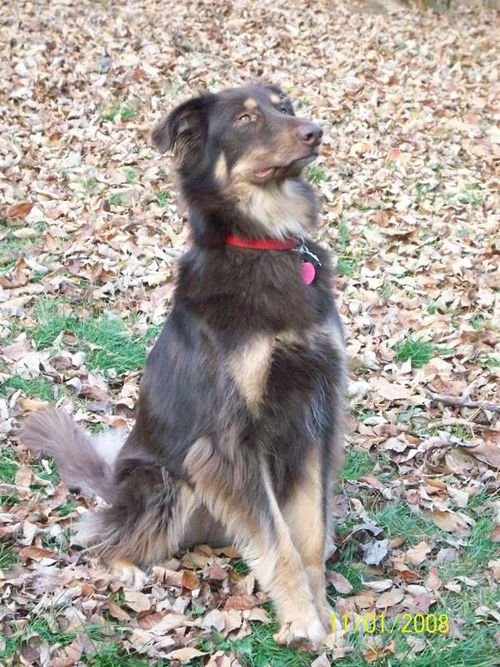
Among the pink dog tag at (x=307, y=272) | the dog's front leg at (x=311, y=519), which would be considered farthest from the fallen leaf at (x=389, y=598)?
the pink dog tag at (x=307, y=272)

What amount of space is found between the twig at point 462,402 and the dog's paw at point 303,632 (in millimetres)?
2001

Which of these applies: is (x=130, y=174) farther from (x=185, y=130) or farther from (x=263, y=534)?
(x=263, y=534)

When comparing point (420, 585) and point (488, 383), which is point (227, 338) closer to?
point (420, 585)

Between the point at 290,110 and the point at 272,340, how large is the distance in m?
1.30

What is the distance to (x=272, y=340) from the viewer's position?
3.24 metres

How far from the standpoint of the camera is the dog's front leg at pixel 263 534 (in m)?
3.20

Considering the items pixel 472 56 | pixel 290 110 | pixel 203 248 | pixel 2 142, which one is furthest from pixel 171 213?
pixel 472 56

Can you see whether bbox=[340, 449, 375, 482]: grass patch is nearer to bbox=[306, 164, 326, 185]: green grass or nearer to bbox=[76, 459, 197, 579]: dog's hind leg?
bbox=[76, 459, 197, 579]: dog's hind leg

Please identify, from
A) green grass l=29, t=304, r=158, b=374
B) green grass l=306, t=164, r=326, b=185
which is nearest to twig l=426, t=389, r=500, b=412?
green grass l=29, t=304, r=158, b=374

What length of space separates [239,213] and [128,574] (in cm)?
163

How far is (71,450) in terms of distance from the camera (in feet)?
13.1

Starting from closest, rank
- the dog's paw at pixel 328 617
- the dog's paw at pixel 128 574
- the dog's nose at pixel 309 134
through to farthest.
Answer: the dog's paw at pixel 328 617 → the dog's nose at pixel 309 134 → the dog's paw at pixel 128 574

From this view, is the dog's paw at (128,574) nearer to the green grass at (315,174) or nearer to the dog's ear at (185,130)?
the dog's ear at (185,130)

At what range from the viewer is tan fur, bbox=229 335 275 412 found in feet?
10.5
